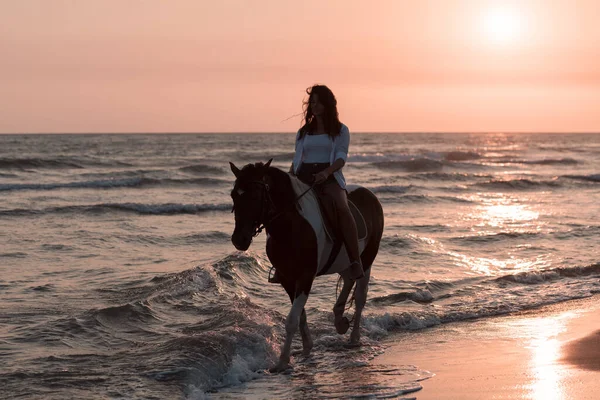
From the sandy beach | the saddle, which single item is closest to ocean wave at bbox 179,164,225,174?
the sandy beach

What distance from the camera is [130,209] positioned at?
2542cm

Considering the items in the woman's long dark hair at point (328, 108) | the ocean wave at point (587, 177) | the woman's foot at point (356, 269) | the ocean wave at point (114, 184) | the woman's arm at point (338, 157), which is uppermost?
the woman's long dark hair at point (328, 108)

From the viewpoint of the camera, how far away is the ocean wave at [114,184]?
34.4 meters

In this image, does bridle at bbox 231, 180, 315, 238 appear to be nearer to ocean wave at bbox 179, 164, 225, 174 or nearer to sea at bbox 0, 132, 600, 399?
sea at bbox 0, 132, 600, 399

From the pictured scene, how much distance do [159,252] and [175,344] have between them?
7.41 metres

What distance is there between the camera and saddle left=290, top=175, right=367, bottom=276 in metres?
7.80

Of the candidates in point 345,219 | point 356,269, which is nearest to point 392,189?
point 356,269

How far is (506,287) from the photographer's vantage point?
13.0 metres

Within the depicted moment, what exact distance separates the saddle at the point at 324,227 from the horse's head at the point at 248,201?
0.54 metres

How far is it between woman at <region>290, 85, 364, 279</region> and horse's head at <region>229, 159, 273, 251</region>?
2.69 feet

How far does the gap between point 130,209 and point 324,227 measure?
18.3 meters

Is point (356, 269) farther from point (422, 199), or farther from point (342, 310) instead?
point (422, 199)

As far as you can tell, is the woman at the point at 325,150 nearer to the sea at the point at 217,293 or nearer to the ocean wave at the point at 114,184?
the sea at the point at 217,293

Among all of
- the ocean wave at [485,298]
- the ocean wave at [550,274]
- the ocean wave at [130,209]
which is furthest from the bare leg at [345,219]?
the ocean wave at [130,209]
